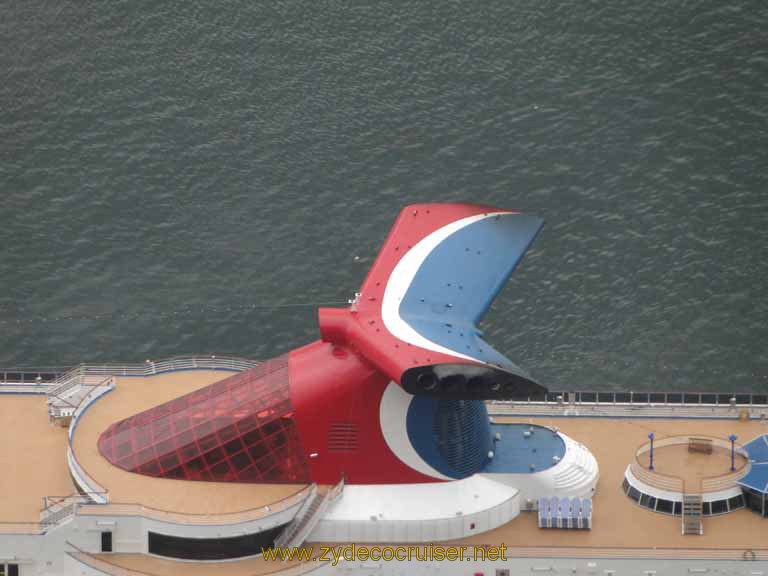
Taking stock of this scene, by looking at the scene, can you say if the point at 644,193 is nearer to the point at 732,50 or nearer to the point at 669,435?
the point at 732,50

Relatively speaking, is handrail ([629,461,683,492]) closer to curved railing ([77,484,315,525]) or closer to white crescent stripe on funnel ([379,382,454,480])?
white crescent stripe on funnel ([379,382,454,480])

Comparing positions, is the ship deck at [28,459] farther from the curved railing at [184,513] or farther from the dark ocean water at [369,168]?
the dark ocean water at [369,168]

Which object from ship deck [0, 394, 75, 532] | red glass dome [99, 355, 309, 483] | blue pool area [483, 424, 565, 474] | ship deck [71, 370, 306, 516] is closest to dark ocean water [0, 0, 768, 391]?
ship deck [0, 394, 75, 532]

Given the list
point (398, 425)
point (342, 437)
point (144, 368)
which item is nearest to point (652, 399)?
point (398, 425)

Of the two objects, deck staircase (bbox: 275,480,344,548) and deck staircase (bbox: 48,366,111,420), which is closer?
deck staircase (bbox: 275,480,344,548)

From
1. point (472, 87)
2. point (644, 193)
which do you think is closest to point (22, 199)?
point (472, 87)

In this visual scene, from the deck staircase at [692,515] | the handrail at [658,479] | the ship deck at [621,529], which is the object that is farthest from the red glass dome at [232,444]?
the deck staircase at [692,515]
